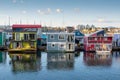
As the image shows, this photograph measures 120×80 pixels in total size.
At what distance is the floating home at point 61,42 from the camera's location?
176 ft

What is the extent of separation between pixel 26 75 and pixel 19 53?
20.8m

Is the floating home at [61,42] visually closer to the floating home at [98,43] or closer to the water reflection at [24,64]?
the floating home at [98,43]

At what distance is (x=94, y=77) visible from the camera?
30.0 m

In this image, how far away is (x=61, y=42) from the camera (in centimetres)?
5381

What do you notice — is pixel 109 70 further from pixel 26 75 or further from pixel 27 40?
pixel 27 40

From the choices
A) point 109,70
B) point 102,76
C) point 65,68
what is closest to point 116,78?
point 102,76

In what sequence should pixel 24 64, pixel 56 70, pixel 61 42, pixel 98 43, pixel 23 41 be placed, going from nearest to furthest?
pixel 56 70
pixel 24 64
pixel 23 41
pixel 61 42
pixel 98 43

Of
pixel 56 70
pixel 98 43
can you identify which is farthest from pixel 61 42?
pixel 56 70

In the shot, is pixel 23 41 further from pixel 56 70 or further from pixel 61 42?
pixel 56 70

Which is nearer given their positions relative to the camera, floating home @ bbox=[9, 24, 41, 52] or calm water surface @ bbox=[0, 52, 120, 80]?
calm water surface @ bbox=[0, 52, 120, 80]

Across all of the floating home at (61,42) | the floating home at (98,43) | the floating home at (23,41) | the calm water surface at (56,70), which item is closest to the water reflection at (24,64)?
the calm water surface at (56,70)

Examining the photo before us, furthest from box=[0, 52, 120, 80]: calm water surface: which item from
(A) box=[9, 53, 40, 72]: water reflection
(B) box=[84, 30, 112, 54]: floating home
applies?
(B) box=[84, 30, 112, 54]: floating home

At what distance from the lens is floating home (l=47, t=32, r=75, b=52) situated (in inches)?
2110

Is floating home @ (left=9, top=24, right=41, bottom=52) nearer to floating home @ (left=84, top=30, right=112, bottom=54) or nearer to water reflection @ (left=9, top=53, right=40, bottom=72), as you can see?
water reflection @ (left=9, top=53, right=40, bottom=72)
